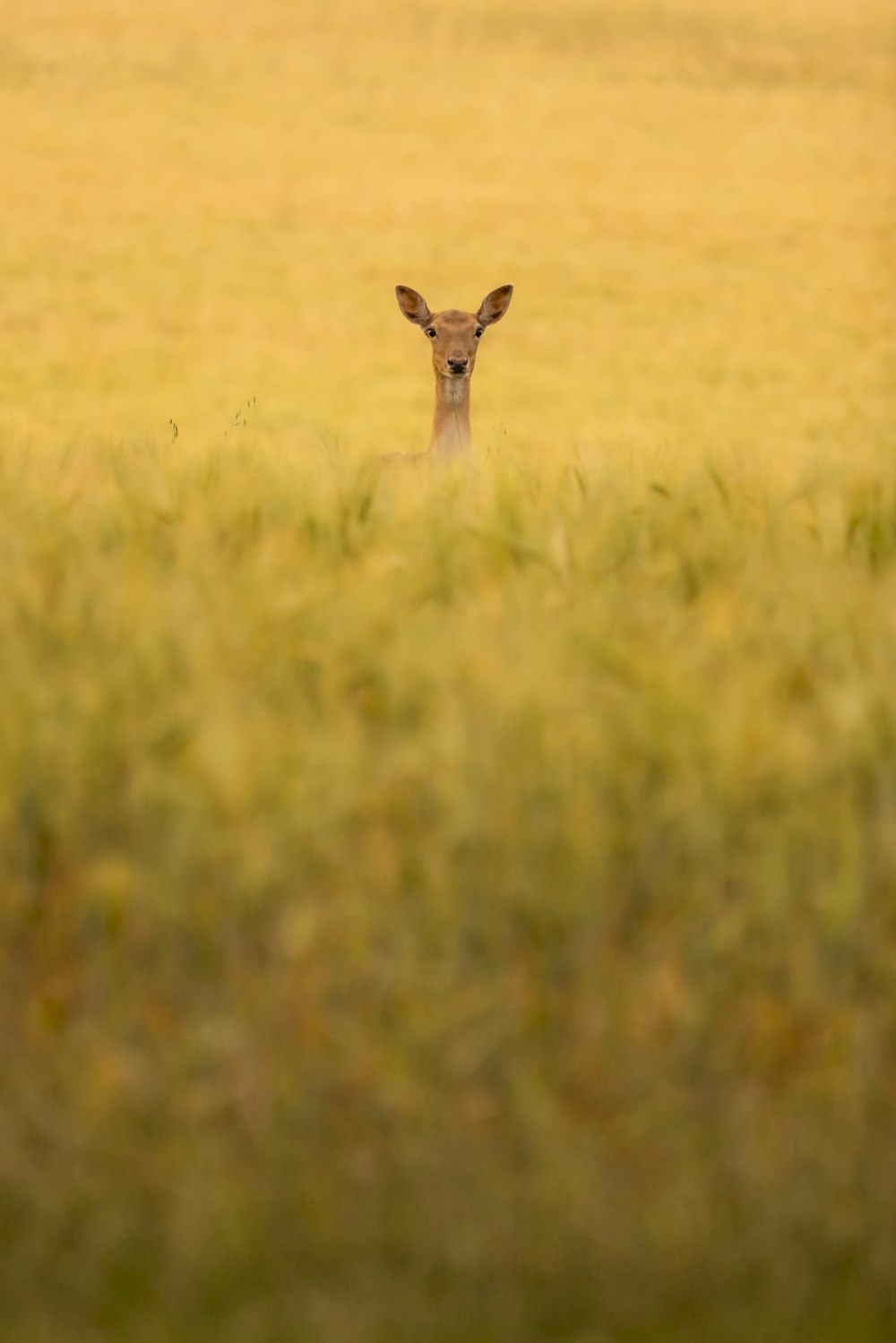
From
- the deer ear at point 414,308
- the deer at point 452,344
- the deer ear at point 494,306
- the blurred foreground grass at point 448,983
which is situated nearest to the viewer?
the blurred foreground grass at point 448,983

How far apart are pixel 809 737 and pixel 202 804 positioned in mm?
975

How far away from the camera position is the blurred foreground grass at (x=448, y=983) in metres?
2.56

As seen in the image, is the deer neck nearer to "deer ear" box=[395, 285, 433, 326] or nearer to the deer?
the deer

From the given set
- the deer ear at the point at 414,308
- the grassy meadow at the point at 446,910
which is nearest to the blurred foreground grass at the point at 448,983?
the grassy meadow at the point at 446,910

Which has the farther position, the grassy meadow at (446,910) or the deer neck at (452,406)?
the deer neck at (452,406)

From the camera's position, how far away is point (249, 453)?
5.62 metres

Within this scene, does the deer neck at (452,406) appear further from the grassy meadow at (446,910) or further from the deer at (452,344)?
the grassy meadow at (446,910)

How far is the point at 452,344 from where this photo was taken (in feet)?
32.6

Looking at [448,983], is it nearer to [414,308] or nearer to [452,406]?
[452,406]

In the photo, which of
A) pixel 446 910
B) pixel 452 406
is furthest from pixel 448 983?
pixel 452 406

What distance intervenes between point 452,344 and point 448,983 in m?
7.45

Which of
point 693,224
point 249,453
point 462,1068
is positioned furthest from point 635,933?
point 693,224

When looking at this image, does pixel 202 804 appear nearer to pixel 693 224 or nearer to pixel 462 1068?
pixel 462 1068

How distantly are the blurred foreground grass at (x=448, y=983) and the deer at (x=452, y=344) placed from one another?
20.6ft
